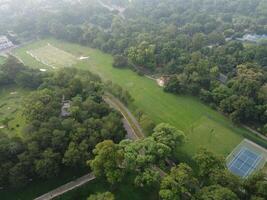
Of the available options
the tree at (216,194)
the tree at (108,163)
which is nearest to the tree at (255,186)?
the tree at (216,194)

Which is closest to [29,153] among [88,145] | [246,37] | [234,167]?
[88,145]

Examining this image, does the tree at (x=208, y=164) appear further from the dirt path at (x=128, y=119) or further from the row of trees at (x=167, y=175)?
the dirt path at (x=128, y=119)

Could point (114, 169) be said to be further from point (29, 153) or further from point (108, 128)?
point (29, 153)

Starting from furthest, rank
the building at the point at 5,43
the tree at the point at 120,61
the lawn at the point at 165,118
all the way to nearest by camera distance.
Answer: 1. the building at the point at 5,43
2. the tree at the point at 120,61
3. the lawn at the point at 165,118

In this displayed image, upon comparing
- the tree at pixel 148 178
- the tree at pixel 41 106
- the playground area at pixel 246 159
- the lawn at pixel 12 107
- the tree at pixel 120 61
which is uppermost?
the tree at pixel 120 61

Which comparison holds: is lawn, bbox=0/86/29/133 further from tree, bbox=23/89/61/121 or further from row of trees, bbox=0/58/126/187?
tree, bbox=23/89/61/121

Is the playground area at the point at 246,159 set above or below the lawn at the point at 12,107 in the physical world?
below

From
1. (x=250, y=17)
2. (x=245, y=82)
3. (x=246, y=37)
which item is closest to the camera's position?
(x=245, y=82)
